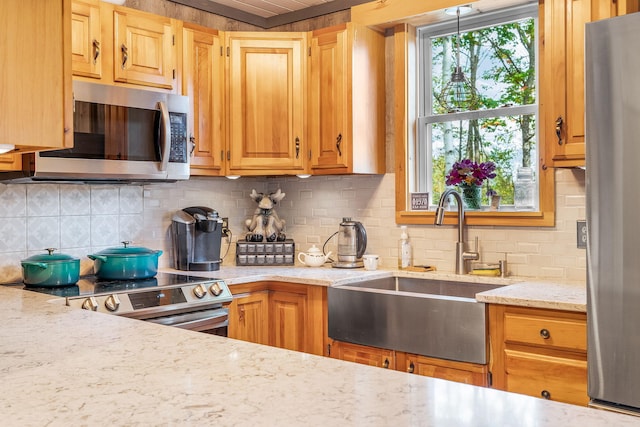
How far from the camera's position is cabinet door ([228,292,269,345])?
3.43 meters

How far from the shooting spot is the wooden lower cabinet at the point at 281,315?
3.38 metres

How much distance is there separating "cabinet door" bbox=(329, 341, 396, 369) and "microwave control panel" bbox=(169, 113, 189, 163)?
1.27 m

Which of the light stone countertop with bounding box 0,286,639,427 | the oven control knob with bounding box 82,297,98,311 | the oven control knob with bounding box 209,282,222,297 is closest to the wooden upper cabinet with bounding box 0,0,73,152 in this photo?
the light stone countertop with bounding box 0,286,639,427

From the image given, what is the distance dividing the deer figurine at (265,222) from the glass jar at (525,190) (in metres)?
1.47

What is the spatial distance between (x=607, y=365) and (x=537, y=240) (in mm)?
1127

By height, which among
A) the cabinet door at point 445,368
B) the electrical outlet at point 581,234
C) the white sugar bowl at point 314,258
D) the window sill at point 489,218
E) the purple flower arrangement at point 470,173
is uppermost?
the purple flower arrangement at point 470,173

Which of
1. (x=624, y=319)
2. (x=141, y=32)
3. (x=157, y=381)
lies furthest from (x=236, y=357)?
(x=141, y=32)

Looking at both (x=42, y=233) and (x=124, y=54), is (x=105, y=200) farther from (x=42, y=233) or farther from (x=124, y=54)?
(x=124, y=54)

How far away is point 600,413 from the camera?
1.09 metres

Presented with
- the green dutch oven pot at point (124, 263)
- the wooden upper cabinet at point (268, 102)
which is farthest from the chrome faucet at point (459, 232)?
the green dutch oven pot at point (124, 263)

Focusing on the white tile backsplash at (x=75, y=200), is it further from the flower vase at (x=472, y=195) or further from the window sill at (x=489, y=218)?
the flower vase at (x=472, y=195)

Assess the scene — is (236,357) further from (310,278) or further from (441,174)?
(441,174)

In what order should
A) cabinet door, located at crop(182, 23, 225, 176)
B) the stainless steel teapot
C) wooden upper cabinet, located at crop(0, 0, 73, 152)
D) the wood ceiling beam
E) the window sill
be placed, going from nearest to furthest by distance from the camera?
wooden upper cabinet, located at crop(0, 0, 73, 152) < the window sill < cabinet door, located at crop(182, 23, 225, 176) < the stainless steel teapot < the wood ceiling beam

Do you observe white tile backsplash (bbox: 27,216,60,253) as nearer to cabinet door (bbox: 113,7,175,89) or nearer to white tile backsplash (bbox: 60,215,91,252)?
white tile backsplash (bbox: 60,215,91,252)
